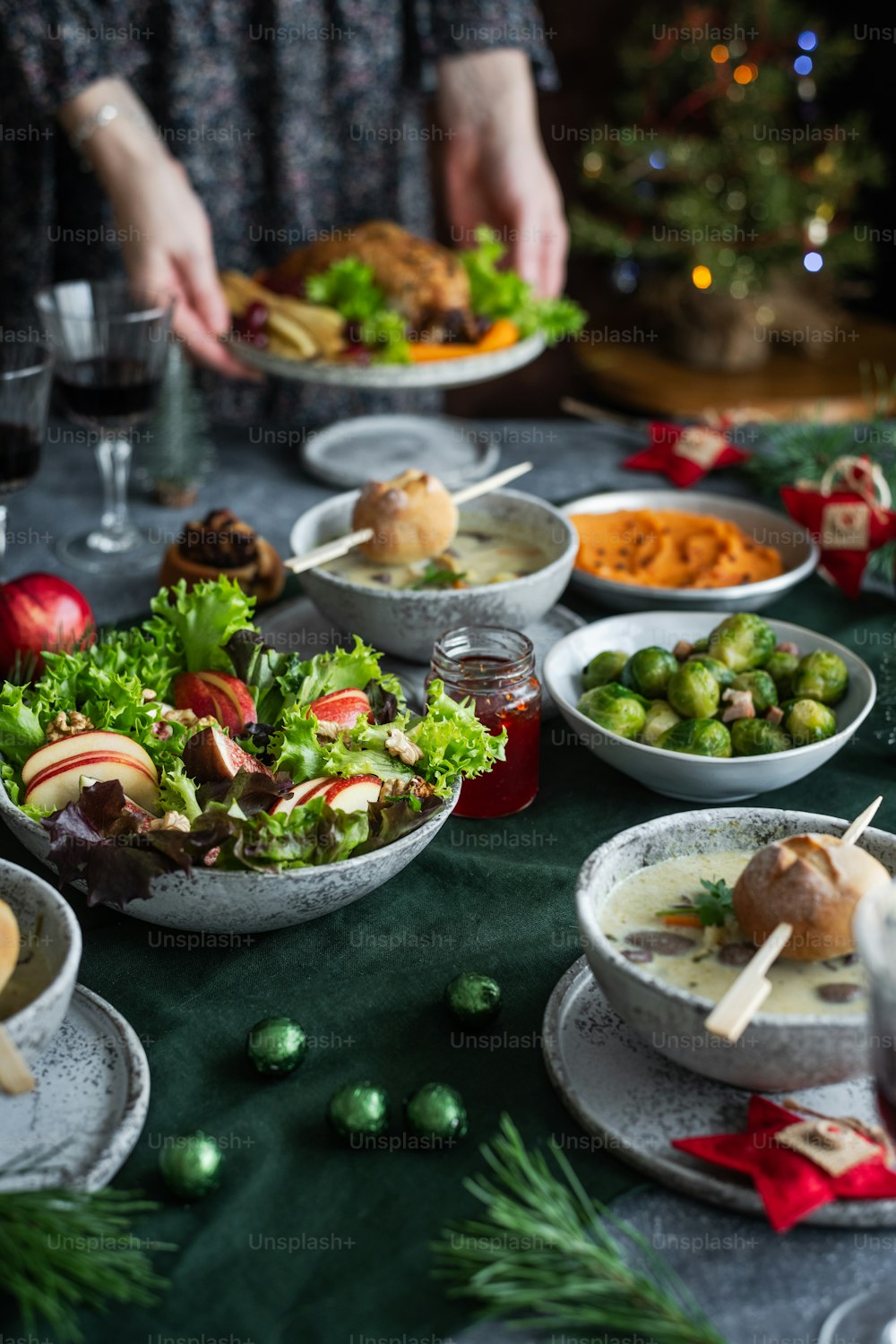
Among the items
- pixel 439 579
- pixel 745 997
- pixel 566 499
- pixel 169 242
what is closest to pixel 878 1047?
pixel 745 997

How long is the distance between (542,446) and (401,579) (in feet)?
3.71

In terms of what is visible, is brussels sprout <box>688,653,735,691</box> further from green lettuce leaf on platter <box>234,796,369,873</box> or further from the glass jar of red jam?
green lettuce leaf on platter <box>234,796,369,873</box>

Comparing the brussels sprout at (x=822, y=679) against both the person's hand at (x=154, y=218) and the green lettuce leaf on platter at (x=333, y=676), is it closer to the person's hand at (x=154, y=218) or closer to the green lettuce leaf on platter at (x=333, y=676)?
the green lettuce leaf on platter at (x=333, y=676)

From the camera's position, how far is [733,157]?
17.3ft

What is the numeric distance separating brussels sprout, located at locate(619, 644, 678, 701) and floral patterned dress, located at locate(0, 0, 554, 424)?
1987 mm

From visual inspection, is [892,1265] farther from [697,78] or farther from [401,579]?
[697,78]

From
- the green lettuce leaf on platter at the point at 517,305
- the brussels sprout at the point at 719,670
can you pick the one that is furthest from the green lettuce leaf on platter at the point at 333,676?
the green lettuce leaf on platter at the point at 517,305

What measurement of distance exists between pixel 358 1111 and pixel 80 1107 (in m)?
0.28

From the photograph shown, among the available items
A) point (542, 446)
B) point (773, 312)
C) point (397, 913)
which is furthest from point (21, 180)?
point (773, 312)

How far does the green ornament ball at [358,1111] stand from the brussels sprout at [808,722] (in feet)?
2.79

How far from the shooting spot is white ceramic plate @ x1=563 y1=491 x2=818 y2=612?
228 centimetres

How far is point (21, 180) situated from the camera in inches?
129


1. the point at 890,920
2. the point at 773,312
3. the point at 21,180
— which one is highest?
the point at 21,180

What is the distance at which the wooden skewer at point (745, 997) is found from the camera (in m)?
1.10
